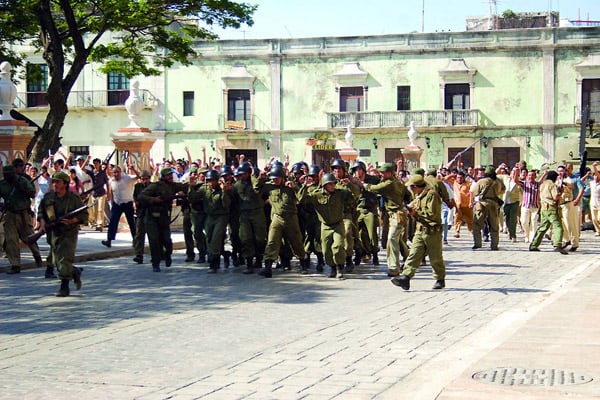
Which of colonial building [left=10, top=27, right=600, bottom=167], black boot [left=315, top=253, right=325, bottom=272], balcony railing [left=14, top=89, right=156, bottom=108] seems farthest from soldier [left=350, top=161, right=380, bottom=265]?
balcony railing [left=14, top=89, right=156, bottom=108]

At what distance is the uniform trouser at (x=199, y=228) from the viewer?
54.0 ft

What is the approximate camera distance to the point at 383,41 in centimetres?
4616

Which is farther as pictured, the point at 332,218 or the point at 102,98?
the point at 102,98

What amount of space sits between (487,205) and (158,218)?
296 inches

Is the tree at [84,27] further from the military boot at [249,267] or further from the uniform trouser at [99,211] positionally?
the military boot at [249,267]

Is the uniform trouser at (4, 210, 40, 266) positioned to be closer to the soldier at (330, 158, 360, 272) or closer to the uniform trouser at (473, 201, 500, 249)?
the soldier at (330, 158, 360, 272)

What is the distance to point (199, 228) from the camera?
16.5 m

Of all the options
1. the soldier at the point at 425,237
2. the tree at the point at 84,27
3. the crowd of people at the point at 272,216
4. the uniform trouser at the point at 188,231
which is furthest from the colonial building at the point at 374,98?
the soldier at the point at 425,237

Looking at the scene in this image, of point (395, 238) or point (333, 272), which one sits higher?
point (395, 238)

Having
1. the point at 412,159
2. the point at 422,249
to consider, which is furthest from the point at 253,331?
the point at 412,159

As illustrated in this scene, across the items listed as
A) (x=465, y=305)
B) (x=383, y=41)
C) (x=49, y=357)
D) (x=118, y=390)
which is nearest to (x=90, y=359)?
(x=49, y=357)

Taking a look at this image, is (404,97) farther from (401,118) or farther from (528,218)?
(528,218)

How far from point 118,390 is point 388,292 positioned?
6.29 m

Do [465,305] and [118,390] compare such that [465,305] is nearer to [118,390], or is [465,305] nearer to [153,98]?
[118,390]
